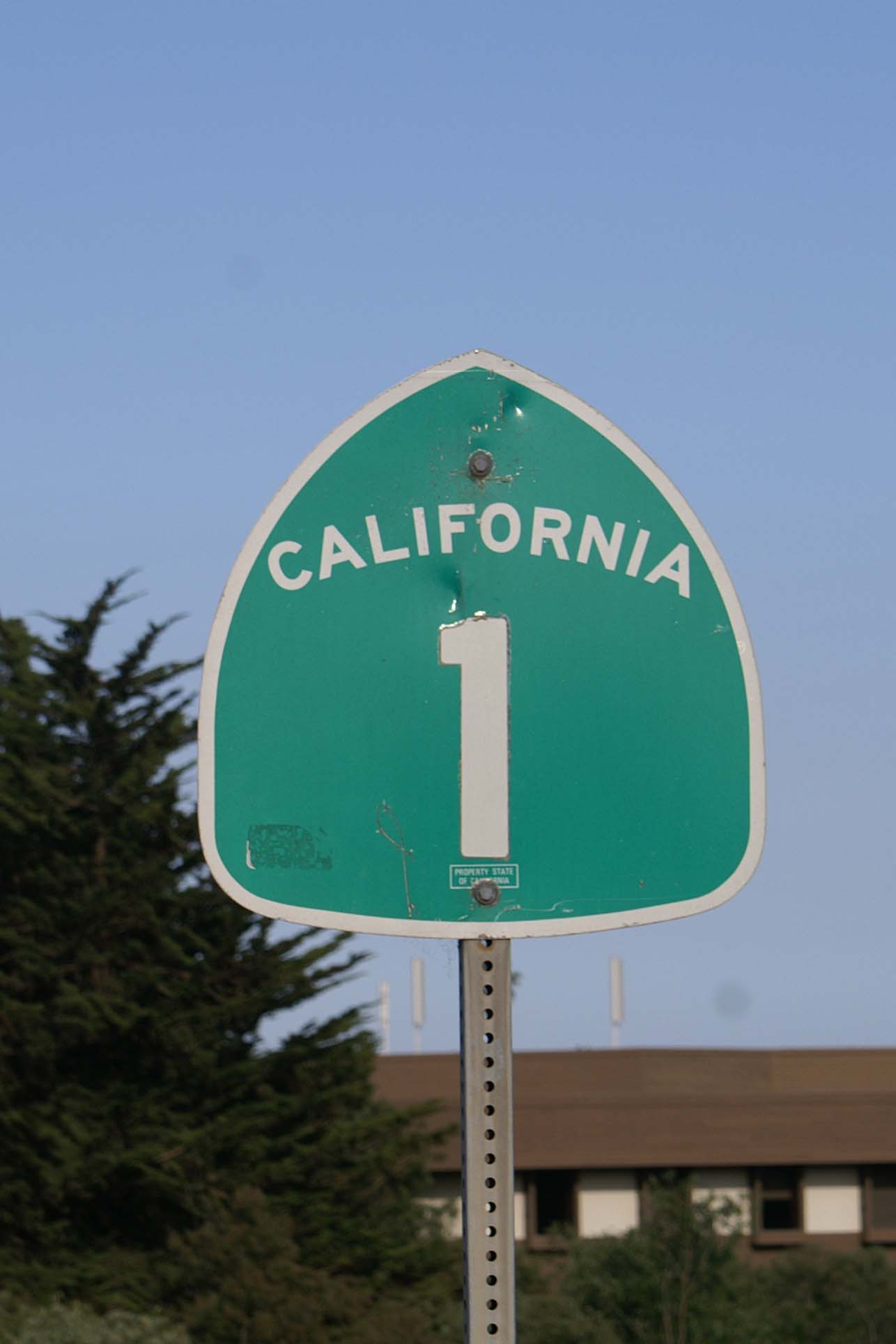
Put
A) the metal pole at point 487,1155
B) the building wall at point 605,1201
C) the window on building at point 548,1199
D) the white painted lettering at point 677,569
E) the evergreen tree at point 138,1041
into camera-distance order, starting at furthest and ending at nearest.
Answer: the building wall at point 605,1201 < the window on building at point 548,1199 < the evergreen tree at point 138,1041 < the white painted lettering at point 677,569 < the metal pole at point 487,1155

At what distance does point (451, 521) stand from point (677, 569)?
299 mm

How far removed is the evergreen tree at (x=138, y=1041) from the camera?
26250 mm

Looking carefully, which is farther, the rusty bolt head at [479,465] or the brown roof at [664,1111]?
the brown roof at [664,1111]

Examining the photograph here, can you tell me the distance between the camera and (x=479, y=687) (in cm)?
238

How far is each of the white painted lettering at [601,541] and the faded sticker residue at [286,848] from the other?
0.50 m

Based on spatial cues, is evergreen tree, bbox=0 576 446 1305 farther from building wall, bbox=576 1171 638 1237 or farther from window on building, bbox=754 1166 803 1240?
window on building, bbox=754 1166 803 1240

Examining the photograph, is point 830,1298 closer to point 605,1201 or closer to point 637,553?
point 605,1201

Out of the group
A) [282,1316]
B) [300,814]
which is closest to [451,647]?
[300,814]

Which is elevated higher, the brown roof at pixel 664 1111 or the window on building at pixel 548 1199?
the brown roof at pixel 664 1111

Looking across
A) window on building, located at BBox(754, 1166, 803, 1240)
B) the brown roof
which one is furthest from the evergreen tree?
window on building, located at BBox(754, 1166, 803, 1240)

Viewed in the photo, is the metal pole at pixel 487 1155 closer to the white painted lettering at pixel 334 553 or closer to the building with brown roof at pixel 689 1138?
the white painted lettering at pixel 334 553

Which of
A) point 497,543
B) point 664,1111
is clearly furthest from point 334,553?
point 664,1111

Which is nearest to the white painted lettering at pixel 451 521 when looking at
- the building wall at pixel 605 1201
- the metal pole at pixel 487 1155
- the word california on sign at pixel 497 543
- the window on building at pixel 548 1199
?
the word california on sign at pixel 497 543

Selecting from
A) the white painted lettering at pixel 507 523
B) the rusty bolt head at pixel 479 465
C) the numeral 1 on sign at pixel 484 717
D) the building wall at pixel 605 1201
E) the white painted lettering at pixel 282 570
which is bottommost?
the numeral 1 on sign at pixel 484 717
